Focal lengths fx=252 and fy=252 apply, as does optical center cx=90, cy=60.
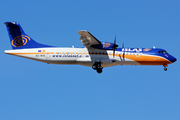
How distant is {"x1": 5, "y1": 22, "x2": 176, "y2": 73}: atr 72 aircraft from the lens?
2466 cm

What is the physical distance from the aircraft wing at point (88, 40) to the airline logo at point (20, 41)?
253 inches

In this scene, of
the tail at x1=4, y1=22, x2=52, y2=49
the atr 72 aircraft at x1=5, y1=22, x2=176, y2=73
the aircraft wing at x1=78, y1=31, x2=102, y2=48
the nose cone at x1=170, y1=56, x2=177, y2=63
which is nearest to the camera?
the aircraft wing at x1=78, y1=31, x2=102, y2=48

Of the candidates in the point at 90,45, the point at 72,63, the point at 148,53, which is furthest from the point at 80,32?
the point at 148,53

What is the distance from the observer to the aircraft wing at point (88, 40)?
2296 cm

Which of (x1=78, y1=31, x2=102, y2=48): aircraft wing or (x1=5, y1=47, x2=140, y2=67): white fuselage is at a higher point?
(x1=78, y1=31, x2=102, y2=48): aircraft wing

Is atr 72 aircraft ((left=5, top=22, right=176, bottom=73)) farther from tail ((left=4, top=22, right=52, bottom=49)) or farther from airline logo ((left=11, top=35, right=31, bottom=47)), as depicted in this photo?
airline logo ((left=11, top=35, right=31, bottom=47))

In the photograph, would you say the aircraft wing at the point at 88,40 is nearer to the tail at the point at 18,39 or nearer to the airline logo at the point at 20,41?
the tail at the point at 18,39

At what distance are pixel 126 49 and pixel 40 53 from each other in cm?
872

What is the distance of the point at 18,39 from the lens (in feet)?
87.4

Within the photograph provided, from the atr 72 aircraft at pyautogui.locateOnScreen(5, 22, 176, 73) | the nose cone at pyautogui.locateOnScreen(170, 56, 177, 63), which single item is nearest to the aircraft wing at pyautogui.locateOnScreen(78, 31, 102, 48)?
the atr 72 aircraft at pyautogui.locateOnScreen(5, 22, 176, 73)

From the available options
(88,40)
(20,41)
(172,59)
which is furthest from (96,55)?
(20,41)

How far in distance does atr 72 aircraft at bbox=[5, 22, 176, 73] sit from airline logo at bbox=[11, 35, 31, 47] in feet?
2.02

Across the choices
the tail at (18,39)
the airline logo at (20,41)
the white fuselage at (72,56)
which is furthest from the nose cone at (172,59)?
the airline logo at (20,41)

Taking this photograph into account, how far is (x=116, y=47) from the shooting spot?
2484 centimetres
